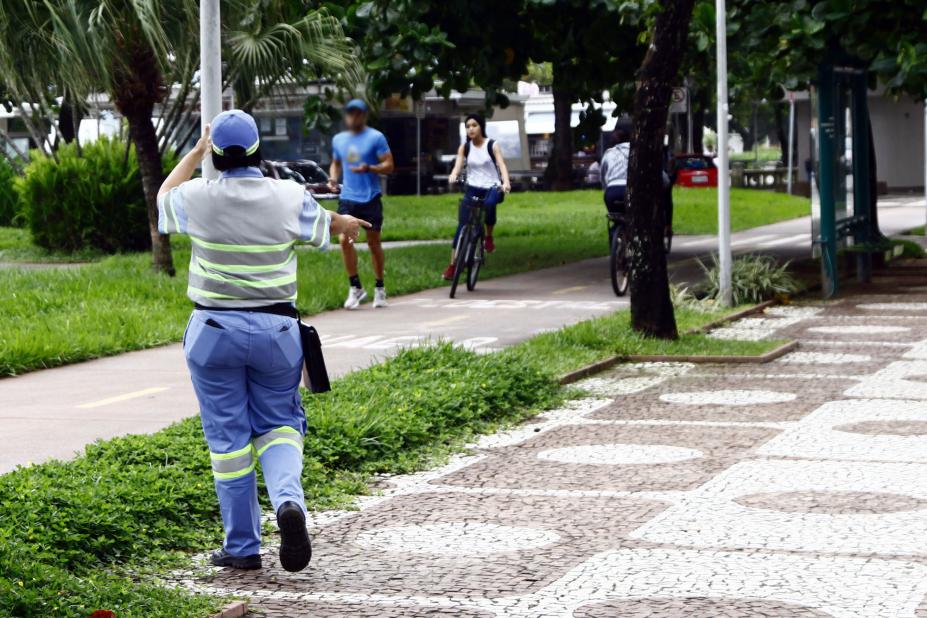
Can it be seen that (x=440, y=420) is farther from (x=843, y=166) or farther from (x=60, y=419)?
(x=843, y=166)

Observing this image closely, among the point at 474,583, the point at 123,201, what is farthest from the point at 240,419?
the point at 123,201

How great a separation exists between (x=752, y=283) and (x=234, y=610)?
39.6ft

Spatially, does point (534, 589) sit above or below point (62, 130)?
below

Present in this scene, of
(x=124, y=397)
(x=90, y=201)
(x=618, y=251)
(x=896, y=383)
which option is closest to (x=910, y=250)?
(x=618, y=251)

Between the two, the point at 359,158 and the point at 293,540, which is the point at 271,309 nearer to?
the point at 293,540

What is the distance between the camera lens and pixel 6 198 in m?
32.0

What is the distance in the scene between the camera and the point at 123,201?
23438 mm

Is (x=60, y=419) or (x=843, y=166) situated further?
(x=843, y=166)

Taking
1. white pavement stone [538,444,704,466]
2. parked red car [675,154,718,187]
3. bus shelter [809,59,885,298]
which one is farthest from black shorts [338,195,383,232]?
parked red car [675,154,718,187]

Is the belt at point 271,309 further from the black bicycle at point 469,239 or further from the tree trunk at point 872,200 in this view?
the tree trunk at point 872,200

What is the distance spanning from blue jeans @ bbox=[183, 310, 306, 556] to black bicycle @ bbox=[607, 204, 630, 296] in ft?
35.2

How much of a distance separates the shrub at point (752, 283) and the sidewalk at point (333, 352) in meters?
1.02

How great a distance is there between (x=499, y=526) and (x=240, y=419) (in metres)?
1.32

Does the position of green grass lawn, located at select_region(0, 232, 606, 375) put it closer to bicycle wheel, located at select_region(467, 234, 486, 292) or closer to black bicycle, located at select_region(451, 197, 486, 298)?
bicycle wheel, located at select_region(467, 234, 486, 292)
